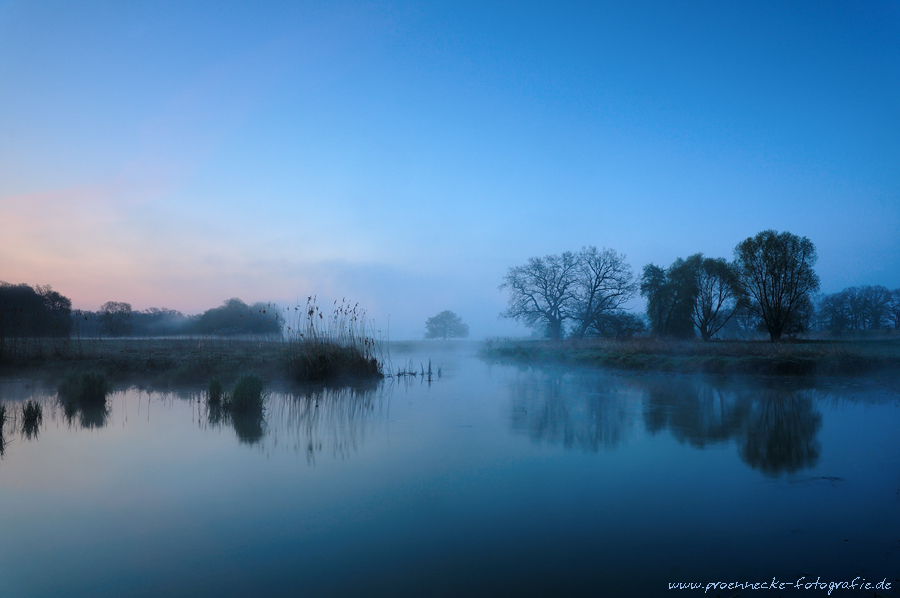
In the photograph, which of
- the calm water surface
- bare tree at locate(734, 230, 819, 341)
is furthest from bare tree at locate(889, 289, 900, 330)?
the calm water surface

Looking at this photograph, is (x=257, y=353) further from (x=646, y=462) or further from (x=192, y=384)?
(x=646, y=462)

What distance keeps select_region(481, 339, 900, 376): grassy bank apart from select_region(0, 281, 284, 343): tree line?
45.5ft

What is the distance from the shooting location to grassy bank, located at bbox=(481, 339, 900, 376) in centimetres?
1323

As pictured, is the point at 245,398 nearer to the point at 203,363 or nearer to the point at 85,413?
the point at 85,413

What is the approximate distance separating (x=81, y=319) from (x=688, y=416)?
33.4 m

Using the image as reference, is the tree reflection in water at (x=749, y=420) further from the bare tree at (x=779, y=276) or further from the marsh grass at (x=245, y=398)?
the bare tree at (x=779, y=276)

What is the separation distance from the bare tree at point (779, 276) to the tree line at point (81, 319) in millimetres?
29083

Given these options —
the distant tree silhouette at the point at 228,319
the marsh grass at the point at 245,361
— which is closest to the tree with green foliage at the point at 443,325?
the distant tree silhouette at the point at 228,319

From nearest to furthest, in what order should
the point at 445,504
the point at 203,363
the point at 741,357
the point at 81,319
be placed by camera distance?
1. the point at 445,504
2. the point at 203,363
3. the point at 741,357
4. the point at 81,319

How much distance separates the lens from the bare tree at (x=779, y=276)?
27.2 m

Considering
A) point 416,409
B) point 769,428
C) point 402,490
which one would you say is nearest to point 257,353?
point 416,409

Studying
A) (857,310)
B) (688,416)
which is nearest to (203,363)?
(688,416)

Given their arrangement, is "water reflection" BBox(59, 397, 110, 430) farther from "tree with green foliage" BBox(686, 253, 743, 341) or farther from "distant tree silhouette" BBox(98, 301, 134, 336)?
"tree with green foliage" BBox(686, 253, 743, 341)

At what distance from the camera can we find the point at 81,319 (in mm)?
27328
